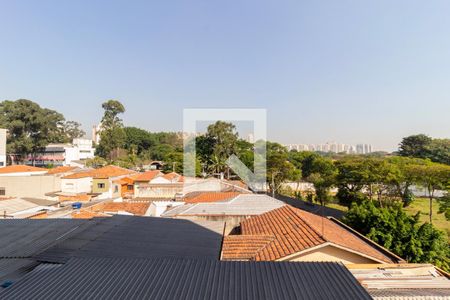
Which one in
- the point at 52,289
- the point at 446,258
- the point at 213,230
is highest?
the point at 52,289

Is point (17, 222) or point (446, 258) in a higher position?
point (17, 222)

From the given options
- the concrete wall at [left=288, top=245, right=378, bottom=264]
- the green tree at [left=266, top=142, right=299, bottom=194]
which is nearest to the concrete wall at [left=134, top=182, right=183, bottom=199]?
the green tree at [left=266, top=142, right=299, bottom=194]

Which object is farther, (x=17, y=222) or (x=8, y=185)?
(x=8, y=185)

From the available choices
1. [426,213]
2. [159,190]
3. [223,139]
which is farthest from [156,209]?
[223,139]

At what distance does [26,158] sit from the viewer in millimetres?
52500

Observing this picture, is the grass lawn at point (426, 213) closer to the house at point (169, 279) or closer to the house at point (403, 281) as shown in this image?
the house at point (403, 281)

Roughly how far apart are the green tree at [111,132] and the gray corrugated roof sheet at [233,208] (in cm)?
4052

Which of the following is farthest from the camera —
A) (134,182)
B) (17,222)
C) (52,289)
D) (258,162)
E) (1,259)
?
(258,162)

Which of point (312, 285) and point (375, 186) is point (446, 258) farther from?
point (375, 186)

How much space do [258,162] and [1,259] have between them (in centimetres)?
3039

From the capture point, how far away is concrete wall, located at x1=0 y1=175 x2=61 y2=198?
21203 millimetres

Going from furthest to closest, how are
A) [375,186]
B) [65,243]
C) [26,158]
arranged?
[26,158]
[375,186]
[65,243]

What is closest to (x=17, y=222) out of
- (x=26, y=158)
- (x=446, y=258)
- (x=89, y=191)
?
(x=446, y=258)

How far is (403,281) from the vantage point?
18.2ft
